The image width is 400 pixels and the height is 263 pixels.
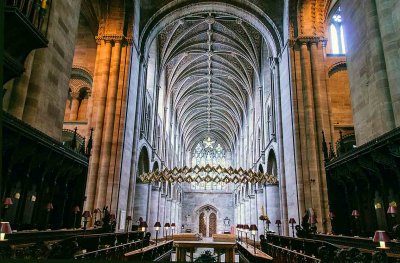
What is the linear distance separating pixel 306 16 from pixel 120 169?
1121 centimetres

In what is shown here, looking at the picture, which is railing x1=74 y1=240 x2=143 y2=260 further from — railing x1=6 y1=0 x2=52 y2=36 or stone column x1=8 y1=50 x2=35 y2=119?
railing x1=6 y1=0 x2=52 y2=36

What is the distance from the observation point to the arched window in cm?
1884

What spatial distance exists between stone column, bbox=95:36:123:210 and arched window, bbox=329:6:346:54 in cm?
1244

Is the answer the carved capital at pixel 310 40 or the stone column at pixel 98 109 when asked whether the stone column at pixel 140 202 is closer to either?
the stone column at pixel 98 109

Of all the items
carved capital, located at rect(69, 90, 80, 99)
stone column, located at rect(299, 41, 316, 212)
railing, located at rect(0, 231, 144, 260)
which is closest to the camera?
railing, located at rect(0, 231, 144, 260)

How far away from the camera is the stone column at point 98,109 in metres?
13.1

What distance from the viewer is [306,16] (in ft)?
49.8

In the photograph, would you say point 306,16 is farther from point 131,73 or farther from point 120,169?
point 120,169

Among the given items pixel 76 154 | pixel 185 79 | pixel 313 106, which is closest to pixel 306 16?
pixel 313 106

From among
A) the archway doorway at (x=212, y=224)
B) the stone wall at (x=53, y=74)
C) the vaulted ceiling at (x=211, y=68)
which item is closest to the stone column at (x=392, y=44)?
the stone wall at (x=53, y=74)

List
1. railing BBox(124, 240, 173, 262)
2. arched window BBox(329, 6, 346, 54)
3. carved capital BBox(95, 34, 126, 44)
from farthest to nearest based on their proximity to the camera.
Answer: arched window BBox(329, 6, 346, 54)
carved capital BBox(95, 34, 126, 44)
railing BBox(124, 240, 173, 262)

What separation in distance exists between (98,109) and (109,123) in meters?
0.90

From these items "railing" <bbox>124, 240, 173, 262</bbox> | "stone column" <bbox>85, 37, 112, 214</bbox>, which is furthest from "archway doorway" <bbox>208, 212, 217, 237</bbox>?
"stone column" <bbox>85, 37, 112, 214</bbox>

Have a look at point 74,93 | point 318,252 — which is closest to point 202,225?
point 74,93
